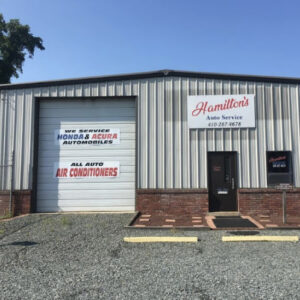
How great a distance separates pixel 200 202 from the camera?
1030 cm

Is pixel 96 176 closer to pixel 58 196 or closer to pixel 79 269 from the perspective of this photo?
pixel 58 196

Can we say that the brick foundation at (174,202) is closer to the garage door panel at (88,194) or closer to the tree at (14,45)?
the garage door panel at (88,194)

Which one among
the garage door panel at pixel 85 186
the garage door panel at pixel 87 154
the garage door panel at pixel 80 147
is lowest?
the garage door panel at pixel 85 186

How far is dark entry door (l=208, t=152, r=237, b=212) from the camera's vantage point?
34.6ft

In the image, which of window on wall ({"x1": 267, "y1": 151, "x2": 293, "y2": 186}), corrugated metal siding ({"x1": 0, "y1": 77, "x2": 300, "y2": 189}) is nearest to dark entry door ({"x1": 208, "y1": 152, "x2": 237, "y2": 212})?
corrugated metal siding ({"x1": 0, "y1": 77, "x2": 300, "y2": 189})

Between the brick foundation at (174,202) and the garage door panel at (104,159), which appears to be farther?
the garage door panel at (104,159)

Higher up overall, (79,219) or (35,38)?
(35,38)

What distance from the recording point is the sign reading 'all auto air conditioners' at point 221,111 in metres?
10.6

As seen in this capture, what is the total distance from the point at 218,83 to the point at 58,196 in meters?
7.97

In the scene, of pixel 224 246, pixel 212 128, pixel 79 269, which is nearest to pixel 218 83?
pixel 212 128

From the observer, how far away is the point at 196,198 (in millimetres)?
10320

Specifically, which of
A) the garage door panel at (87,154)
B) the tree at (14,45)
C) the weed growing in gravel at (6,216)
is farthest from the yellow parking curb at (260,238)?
the tree at (14,45)

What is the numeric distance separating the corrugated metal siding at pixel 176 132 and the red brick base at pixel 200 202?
27 centimetres

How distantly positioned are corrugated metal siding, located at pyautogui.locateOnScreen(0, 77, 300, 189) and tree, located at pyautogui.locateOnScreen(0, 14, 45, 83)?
68.8 ft
